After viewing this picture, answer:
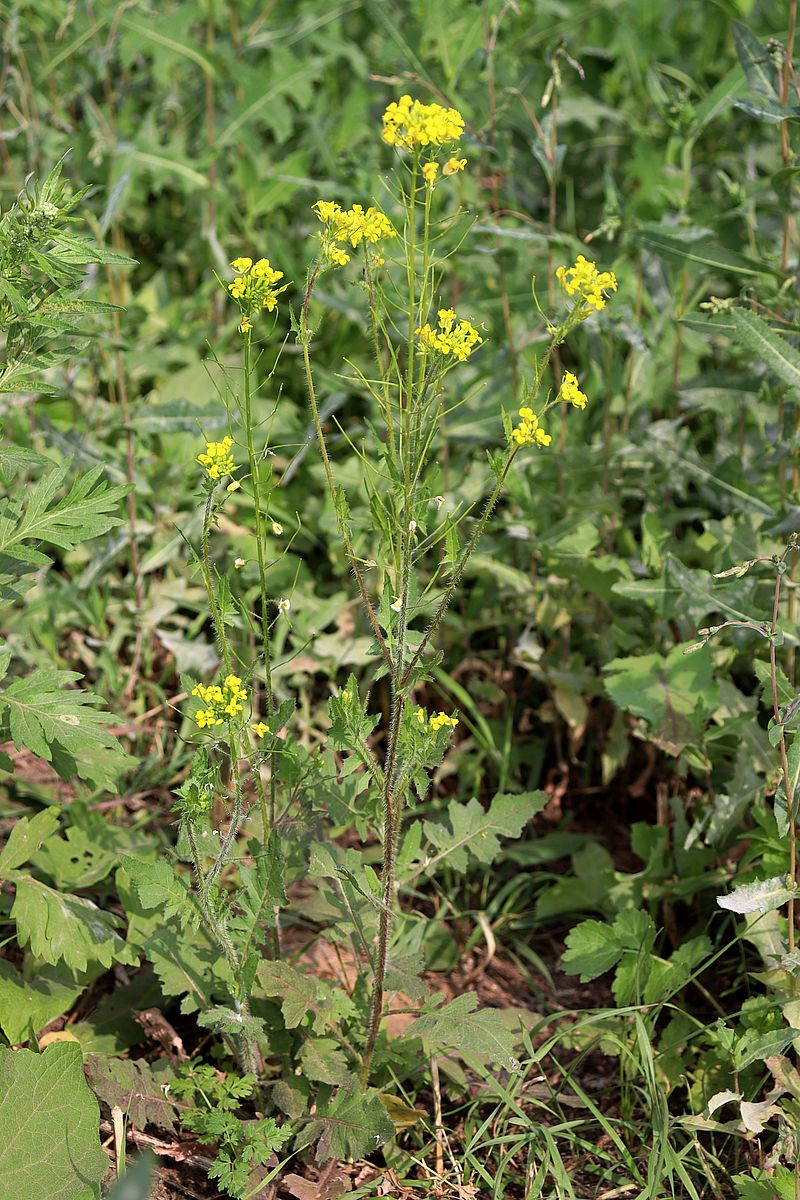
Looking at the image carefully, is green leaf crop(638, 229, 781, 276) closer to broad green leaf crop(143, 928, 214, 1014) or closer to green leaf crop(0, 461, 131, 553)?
green leaf crop(0, 461, 131, 553)

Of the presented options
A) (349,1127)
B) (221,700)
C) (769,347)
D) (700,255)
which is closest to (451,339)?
(221,700)

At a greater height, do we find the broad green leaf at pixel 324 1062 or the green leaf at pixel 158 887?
the green leaf at pixel 158 887

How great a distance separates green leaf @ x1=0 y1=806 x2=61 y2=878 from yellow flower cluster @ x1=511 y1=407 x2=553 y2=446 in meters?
1.24

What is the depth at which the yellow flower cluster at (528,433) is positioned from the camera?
1881 mm

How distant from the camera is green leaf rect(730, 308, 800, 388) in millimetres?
2771

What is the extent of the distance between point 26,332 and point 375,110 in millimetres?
2826

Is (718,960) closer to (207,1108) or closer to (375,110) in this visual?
(207,1108)

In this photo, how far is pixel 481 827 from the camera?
2559 millimetres

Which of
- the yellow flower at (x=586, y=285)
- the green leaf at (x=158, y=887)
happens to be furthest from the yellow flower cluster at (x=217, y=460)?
the green leaf at (x=158, y=887)

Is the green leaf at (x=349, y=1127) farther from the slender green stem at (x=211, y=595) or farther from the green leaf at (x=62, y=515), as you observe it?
the green leaf at (x=62, y=515)

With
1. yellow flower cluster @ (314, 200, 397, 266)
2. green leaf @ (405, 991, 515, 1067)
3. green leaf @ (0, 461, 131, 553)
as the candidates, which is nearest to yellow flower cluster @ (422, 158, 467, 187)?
yellow flower cluster @ (314, 200, 397, 266)

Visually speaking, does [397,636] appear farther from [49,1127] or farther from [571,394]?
[49,1127]

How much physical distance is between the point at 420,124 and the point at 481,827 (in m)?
1.40

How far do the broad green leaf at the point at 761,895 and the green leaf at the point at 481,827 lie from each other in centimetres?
44
